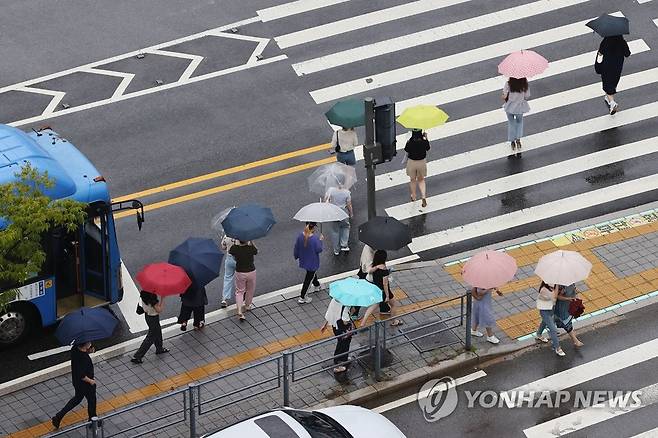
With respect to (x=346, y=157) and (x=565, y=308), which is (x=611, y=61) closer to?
(x=346, y=157)

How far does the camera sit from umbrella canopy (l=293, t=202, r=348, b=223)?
22.0 metres

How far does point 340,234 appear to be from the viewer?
23.9m

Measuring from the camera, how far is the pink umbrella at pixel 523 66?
1006 inches

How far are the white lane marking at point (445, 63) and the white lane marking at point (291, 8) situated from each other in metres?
3.03

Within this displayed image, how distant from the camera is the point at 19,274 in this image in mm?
18438

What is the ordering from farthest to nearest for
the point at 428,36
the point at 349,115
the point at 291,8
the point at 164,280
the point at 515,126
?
the point at 291,8 < the point at 428,36 < the point at 515,126 < the point at 349,115 < the point at 164,280

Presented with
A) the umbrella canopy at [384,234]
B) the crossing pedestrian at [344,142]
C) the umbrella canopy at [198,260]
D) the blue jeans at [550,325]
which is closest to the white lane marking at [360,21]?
the crossing pedestrian at [344,142]

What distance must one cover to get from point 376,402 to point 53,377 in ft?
15.8

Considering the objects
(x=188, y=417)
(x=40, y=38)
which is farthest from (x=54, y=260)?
(x=40, y=38)

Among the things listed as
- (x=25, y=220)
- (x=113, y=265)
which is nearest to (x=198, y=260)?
(x=113, y=265)

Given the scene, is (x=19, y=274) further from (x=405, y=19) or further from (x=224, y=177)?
(x=405, y=19)

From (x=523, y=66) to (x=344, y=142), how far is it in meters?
3.67

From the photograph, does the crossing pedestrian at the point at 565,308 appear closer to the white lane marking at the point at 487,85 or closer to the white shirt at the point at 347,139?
the white shirt at the point at 347,139

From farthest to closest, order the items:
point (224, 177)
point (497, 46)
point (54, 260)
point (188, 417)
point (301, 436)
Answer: point (497, 46), point (224, 177), point (54, 260), point (188, 417), point (301, 436)
